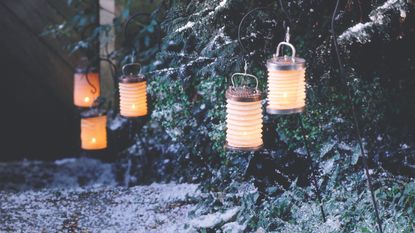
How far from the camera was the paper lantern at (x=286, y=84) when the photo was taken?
4832 millimetres

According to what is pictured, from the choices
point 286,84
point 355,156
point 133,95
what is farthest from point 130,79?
point 286,84

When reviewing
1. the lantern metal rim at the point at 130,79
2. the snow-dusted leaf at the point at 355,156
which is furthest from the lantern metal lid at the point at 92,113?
the snow-dusted leaf at the point at 355,156

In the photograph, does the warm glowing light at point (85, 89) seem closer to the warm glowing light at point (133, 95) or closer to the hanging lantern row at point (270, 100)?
the warm glowing light at point (133, 95)

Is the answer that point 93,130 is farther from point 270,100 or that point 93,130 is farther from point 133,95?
point 270,100

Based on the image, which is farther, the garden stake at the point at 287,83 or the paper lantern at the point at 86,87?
the paper lantern at the point at 86,87

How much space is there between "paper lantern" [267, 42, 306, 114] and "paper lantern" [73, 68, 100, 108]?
459 centimetres

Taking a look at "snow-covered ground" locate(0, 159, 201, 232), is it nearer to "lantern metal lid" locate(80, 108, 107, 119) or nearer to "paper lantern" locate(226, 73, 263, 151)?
"lantern metal lid" locate(80, 108, 107, 119)

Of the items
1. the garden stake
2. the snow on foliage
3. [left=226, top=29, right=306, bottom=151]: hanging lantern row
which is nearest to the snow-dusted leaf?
the snow on foliage

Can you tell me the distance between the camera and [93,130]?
8.81 m

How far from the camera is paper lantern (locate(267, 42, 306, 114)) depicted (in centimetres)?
483

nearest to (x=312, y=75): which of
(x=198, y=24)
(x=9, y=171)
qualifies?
(x=198, y=24)

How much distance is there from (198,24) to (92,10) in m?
3.83

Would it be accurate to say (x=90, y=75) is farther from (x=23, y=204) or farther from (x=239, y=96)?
(x=239, y=96)

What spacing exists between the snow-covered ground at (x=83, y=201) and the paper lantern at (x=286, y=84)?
2.26 meters
